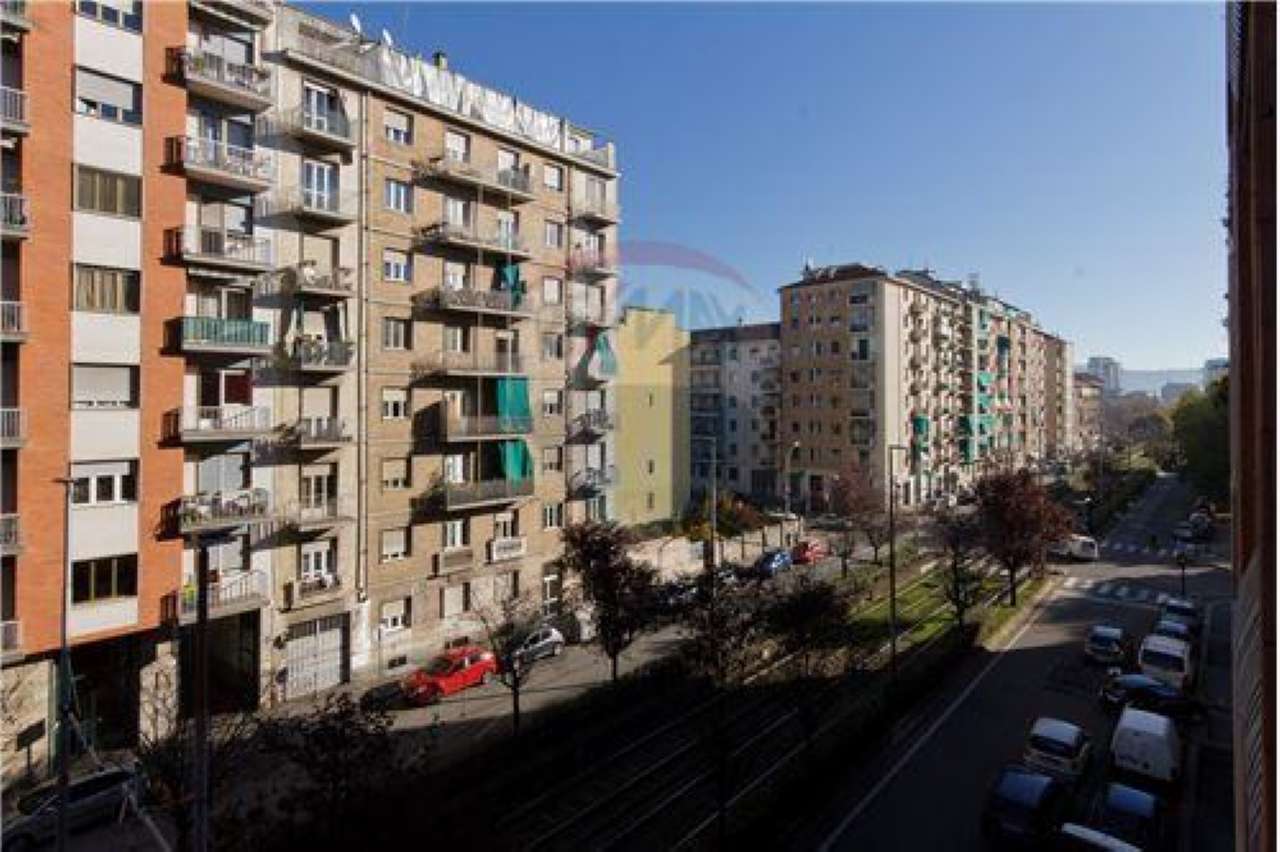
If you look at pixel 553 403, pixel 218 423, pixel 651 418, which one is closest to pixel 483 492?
pixel 553 403

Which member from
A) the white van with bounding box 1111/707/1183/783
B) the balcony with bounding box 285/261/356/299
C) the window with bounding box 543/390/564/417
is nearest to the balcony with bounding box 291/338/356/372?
the balcony with bounding box 285/261/356/299

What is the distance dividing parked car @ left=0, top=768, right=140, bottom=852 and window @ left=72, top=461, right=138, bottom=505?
5.83m

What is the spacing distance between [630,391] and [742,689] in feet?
77.3

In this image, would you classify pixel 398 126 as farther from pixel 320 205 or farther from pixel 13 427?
pixel 13 427

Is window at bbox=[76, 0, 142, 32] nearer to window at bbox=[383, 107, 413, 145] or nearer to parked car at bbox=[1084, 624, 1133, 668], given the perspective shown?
window at bbox=[383, 107, 413, 145]

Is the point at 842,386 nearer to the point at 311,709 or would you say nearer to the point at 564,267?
the point at 564,267

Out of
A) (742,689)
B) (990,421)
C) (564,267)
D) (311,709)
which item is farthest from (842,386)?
(311,709)

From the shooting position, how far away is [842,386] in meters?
62.1

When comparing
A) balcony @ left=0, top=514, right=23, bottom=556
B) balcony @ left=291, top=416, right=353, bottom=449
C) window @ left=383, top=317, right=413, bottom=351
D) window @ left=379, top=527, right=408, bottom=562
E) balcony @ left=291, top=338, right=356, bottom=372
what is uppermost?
window @ left=383, top=317, right=413, bottom=351

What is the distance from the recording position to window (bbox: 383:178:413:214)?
2655cm

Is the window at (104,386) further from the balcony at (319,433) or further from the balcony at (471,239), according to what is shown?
the balcony at (471,239)

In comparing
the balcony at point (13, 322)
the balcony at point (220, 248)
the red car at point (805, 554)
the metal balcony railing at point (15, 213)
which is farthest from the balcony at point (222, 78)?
the red car at point (805, 554)

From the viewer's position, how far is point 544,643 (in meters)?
27.5

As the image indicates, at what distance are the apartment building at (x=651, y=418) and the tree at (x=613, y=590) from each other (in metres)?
16.4
